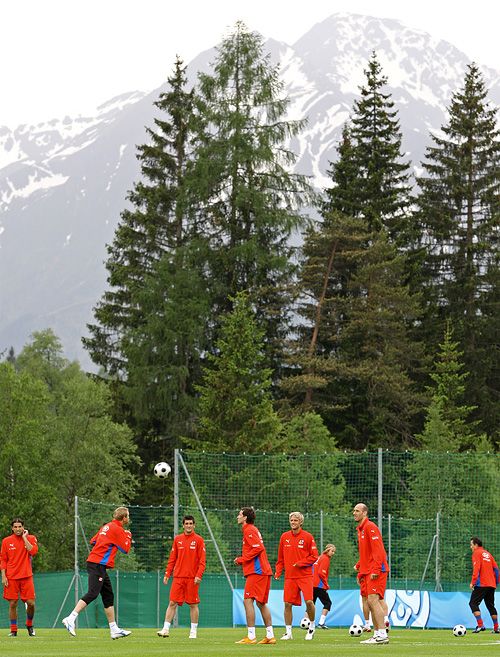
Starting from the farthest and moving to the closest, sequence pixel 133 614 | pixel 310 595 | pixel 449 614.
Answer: pixel 133 614 → pixel 449 614 → pixel 310 595

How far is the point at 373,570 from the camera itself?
60.6ft

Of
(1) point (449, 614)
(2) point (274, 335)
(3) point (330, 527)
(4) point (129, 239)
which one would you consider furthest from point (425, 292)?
(1) point (449, 614)

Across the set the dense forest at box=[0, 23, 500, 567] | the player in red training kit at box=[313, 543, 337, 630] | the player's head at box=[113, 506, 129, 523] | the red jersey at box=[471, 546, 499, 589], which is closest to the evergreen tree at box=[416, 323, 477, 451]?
the dense forest at box=[0, 23, 500, 567]

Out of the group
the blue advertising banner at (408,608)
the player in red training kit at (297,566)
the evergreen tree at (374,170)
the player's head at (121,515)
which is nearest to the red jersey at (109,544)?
the player's head at (121,515)

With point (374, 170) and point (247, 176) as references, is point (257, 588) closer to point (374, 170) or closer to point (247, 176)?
point (247, 176)

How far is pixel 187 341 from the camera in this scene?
56188 millimetres

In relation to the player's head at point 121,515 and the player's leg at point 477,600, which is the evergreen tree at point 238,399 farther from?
the player's head at point 121,515

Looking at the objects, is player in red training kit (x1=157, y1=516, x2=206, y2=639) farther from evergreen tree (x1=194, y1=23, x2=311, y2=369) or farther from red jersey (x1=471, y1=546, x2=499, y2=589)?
evergreen tree (x1=194, y1=23, x2=311, y2=369)

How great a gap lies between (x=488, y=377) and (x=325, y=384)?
12676 mm

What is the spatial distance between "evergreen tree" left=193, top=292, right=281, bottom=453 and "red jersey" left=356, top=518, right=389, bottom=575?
29587mm

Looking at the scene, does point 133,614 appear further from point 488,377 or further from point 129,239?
point 488,377

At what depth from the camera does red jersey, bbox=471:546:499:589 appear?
75.9 feet

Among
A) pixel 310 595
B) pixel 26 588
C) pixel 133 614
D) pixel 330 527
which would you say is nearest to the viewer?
pixel 310 595

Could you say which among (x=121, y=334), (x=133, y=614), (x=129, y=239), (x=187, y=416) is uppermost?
(x=129, y=239)
